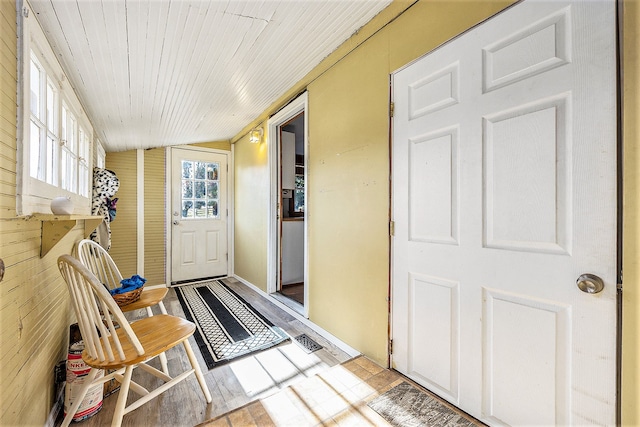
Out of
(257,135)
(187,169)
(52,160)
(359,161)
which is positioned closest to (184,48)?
(52,160)

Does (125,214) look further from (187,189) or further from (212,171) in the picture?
(212,171)

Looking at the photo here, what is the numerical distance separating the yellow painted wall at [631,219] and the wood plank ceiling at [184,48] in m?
1.23

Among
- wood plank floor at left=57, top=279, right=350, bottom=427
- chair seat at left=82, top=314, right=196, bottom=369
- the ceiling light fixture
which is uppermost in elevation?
the ceiling light fixture

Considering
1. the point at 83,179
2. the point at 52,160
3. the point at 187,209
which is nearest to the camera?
the point at 52,160

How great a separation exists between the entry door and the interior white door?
3449 millimetres

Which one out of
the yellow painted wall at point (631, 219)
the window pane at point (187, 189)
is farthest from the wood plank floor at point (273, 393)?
the window pane at point (187, 189)

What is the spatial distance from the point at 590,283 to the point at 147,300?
2.39 m

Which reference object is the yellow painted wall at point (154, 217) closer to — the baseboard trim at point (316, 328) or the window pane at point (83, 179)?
the window pane at point (83, 179)

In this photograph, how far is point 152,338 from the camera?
1.36 m

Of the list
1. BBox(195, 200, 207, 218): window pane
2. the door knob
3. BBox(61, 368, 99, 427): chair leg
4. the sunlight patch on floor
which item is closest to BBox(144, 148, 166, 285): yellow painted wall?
BBox(195, 200, 207, 218): window pane

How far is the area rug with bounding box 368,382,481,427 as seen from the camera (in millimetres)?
1231

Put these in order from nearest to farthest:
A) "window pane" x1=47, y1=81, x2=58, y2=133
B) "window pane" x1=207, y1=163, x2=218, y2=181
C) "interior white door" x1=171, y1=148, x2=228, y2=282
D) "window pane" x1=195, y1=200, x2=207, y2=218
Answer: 1. "window pane" x1=47, y1=81, x2=58, y2=133
2. "interior white door" x1=171, y1=148, x2=228, y2=282
3. "window pane" x1=195, y1=200, x2=207, y2=218
4. "window pane" x1=207, y1=163, x2=218, y2=181

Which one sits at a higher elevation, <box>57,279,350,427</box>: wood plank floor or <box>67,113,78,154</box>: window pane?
<box>67,113,78,154</box>: window pane

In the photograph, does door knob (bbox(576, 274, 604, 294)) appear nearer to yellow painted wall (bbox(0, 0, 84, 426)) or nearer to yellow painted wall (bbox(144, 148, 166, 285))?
yellow painted wall (bbox(0, 0, 84, 426))
